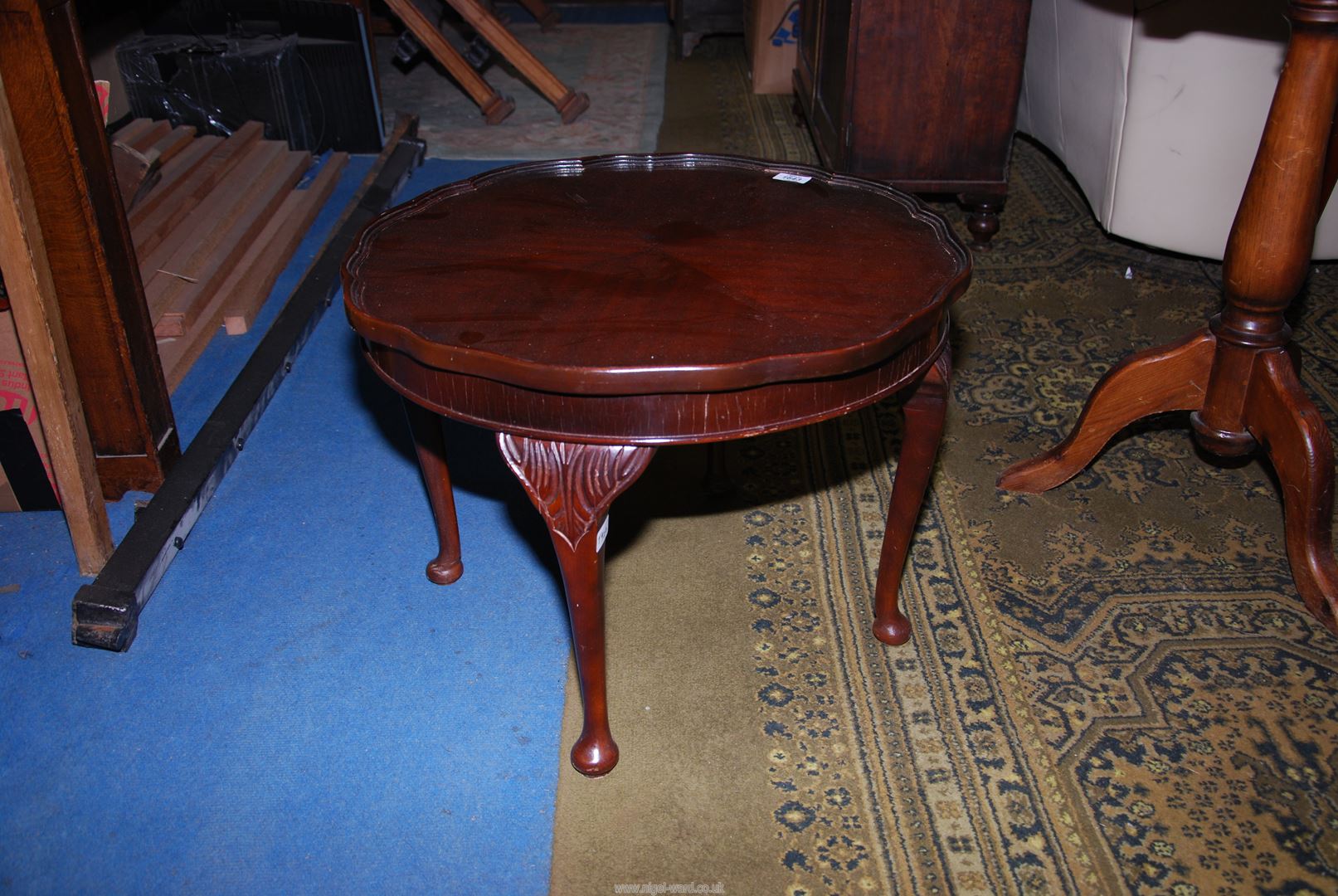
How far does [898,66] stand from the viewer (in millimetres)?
2803

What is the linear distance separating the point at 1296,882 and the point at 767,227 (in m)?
1.11

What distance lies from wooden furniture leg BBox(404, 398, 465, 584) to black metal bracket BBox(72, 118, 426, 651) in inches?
13.5

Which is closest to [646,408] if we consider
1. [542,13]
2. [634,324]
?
→ [634,324]

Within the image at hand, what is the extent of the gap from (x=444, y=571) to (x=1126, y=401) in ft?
A: 4.23

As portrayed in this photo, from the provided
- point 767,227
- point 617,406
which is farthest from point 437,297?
point 767,227

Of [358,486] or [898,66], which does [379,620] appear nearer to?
[358,486]

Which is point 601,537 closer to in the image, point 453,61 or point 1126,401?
point 1126,401

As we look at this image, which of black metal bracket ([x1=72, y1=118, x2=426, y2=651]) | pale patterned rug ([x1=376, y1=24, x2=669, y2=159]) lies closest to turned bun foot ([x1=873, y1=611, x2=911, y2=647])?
black metal bracket ([x1=72, y1=118, x2=426, y2=651])

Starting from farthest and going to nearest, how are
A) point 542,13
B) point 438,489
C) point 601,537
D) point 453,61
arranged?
1. point 542,13
2. point 453,61
3. point 438,489
4. point 601,537

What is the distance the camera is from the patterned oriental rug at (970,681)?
4.52 ft

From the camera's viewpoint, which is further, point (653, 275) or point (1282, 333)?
point (1282, 333)

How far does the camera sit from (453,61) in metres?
4.13

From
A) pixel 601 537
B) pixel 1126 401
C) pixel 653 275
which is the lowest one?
pixel 1126 401

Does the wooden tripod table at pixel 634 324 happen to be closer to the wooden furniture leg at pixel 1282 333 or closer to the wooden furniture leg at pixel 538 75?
the wooden furniture leg at pixel 1282 333
